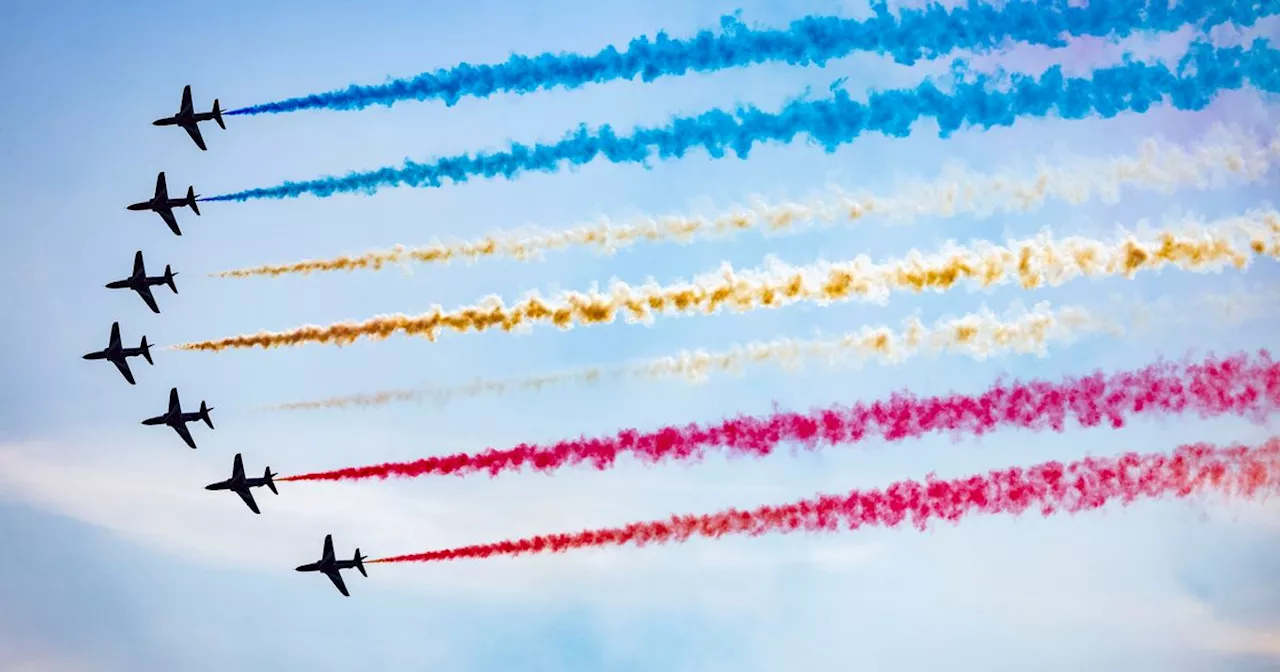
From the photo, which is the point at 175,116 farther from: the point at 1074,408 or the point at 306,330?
the point at 1074,408

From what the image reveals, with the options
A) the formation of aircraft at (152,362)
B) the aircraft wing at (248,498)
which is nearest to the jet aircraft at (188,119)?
the formation of aircraft at (152,362)

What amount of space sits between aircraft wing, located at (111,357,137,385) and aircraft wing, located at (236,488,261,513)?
8.48 meters

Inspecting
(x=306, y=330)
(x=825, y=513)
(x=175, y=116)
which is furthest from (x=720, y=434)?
(x=175, y=116)

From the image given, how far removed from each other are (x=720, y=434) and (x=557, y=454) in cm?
540

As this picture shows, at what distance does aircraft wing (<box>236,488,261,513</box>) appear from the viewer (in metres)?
66.1

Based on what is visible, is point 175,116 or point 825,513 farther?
point 175,116

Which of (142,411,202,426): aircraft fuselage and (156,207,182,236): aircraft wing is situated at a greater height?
(156,207,182,236): aircraft wing

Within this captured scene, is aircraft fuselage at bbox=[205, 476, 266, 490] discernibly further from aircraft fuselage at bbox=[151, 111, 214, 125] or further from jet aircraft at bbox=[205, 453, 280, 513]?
aircraft fuselage at bbox=[151, 111, 214, 125]

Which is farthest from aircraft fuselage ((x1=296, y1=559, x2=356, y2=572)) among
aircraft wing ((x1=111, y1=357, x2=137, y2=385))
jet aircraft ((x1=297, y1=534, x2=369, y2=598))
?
aircraft wing ((x1=111, y1=357, x2=137, y2=385))

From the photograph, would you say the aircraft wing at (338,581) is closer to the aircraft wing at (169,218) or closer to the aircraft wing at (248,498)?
the aircraft wing at (248,498)

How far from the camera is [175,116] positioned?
205 ft

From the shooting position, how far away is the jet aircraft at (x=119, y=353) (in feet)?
227

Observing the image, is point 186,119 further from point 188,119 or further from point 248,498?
point 248,498

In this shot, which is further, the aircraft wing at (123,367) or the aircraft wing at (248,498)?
the aircraft wing at (123,367)
